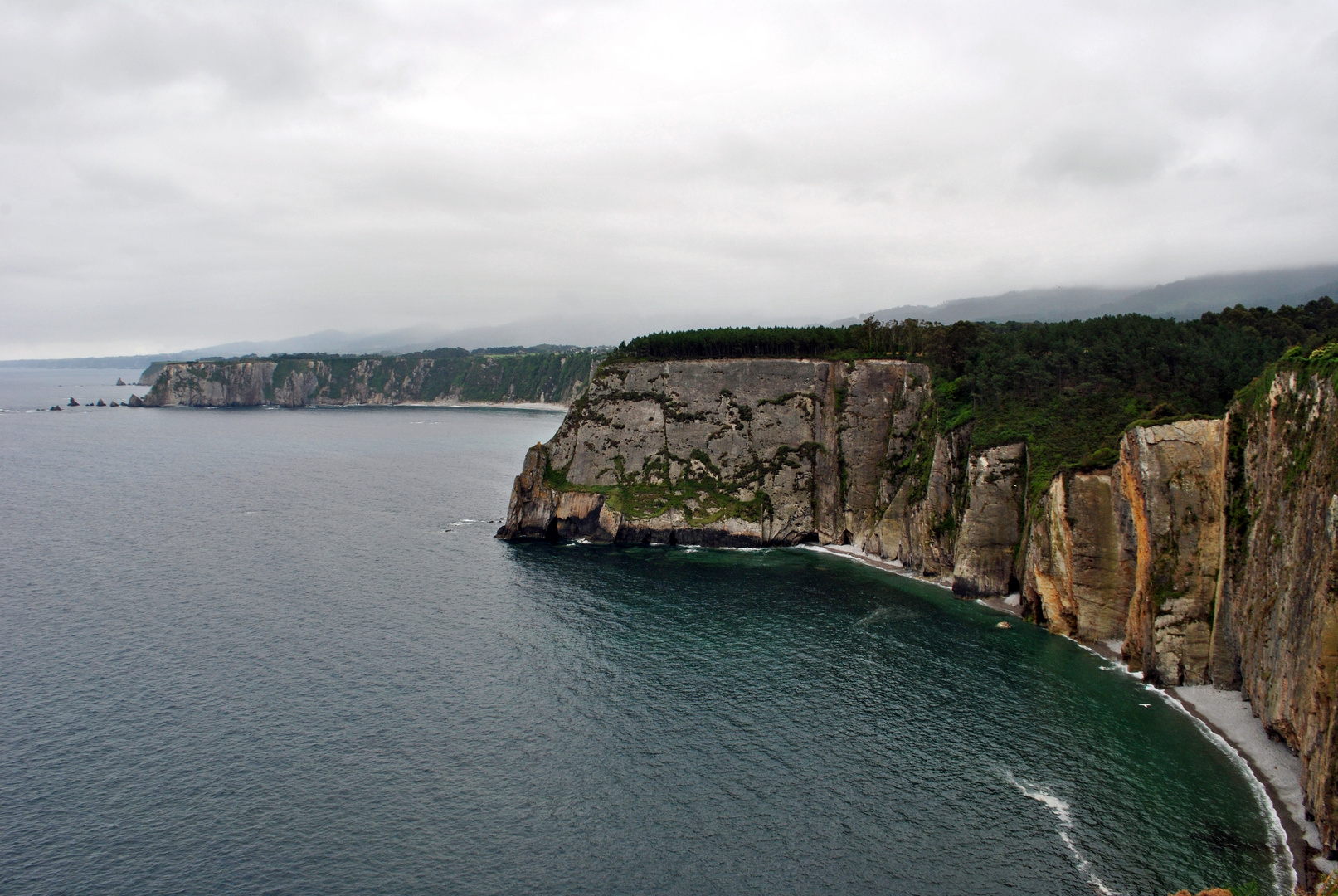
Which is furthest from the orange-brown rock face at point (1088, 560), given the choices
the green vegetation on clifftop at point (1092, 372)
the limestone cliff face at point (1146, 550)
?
the green vegetation on clifftop at point (1092, 372)

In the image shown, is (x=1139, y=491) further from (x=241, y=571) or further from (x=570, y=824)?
(x=241, y=571)

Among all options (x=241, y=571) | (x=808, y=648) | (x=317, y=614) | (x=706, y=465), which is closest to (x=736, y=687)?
(x=808, y=648)

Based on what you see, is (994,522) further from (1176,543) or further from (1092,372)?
(1092,372)

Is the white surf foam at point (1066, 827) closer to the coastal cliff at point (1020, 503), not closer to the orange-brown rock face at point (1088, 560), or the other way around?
the coastal cliff at point (1020, 503)

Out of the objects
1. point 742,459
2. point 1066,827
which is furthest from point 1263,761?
point 742,459

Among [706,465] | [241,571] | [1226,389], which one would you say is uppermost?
[1226,389]

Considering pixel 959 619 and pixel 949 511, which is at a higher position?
pixel 949 511
